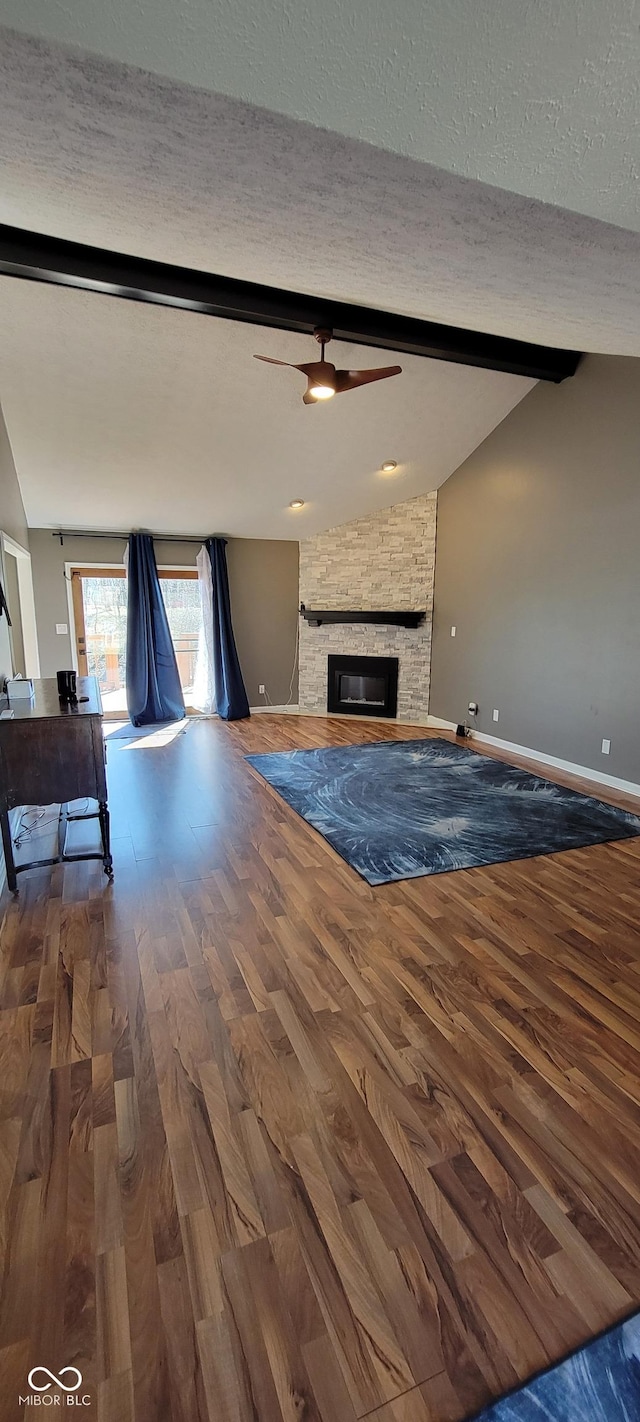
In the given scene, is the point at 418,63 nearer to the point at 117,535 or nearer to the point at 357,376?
the point at 357,376

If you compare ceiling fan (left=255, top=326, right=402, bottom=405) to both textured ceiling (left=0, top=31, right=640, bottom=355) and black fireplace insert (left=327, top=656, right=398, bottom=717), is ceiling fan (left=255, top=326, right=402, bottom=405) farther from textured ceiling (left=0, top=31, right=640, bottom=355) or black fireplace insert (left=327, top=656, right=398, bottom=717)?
black fireplace insert (left=327, top=656, right=398, bottom=717)

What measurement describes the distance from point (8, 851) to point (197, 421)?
3333mm

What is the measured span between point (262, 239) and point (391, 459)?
3764mm

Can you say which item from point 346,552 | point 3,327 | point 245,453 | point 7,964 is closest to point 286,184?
point 3,327

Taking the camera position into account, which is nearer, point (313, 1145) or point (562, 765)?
point (313, 1145)

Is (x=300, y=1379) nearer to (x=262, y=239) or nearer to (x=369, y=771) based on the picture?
(x=262, y=239)

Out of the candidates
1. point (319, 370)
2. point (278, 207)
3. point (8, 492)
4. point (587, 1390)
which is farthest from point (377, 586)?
point (587, 1390)

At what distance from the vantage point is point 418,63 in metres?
1.04

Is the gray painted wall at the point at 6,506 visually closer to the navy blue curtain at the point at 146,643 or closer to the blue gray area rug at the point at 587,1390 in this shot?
the navy blue curtain at the point at 146,643

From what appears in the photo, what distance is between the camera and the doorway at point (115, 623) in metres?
6.58

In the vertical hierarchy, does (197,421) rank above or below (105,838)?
above

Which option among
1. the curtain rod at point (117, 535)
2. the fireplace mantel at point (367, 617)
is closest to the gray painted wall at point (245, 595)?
the curtain rod at point (117, 535)

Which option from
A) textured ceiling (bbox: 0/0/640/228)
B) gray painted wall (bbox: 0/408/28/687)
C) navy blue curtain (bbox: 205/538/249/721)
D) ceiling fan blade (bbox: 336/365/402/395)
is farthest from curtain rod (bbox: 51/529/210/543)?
textured ceiling (bbox: 0/0/640/228)

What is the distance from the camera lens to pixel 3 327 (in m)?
3.06
